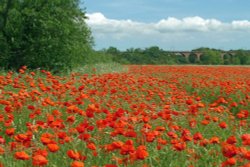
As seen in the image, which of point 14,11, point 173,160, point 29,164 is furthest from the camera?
point 14,11

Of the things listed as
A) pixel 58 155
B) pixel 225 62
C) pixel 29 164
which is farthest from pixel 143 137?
pixel 225 62

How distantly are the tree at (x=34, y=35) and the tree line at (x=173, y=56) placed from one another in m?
38.6

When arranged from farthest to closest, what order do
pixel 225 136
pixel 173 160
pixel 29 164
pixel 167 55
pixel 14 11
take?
1. pixel 167 55
2. pixel 14 11
3. pixel 225 136
4. pixel 173 160
5. pixel 29 164

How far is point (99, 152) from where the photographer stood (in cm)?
429

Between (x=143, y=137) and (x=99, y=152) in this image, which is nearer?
(x=99, y=152)

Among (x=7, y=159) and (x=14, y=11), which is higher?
(x=14, y=11)

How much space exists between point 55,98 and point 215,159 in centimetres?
385

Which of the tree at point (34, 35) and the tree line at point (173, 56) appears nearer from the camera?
the tree at point (34, 35)

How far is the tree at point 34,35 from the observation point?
1612 cm

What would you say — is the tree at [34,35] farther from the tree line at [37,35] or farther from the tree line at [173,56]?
the tree line at [173,56]

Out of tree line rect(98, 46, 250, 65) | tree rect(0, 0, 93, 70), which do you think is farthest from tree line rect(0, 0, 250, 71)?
tree line rect(98, 46, 250, 65)

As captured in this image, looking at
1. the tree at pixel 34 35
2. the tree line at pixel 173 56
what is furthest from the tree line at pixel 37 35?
the tree line at pixel 173 56

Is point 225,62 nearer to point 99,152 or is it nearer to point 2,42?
point 2,42

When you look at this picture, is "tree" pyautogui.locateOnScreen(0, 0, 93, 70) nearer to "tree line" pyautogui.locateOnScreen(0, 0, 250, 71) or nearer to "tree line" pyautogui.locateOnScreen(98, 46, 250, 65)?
"tree line" pyautogui.locateOnScreen(0, 0, 250, 71)
